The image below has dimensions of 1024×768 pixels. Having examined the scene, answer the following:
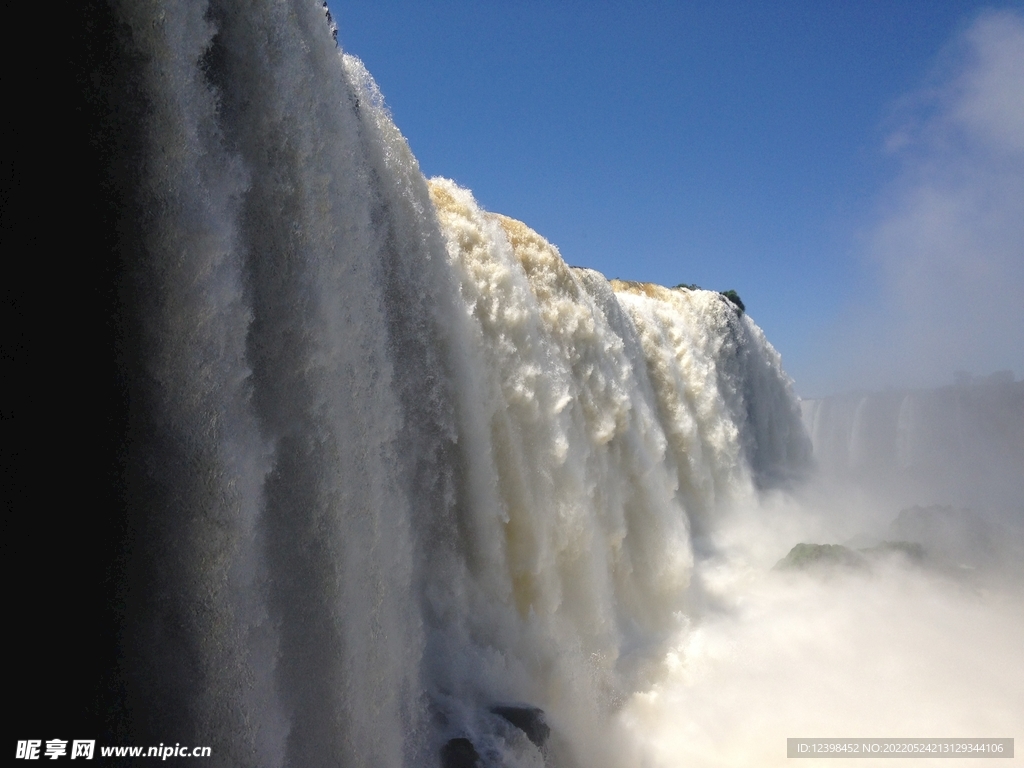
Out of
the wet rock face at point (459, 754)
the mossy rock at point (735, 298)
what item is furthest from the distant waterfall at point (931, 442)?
the wet rock face at point (459, 754)

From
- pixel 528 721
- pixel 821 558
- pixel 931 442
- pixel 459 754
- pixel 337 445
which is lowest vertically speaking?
pixel 459 754

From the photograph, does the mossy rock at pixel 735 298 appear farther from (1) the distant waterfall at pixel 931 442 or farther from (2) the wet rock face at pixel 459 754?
(2) the wet rock face at pixel 459 754

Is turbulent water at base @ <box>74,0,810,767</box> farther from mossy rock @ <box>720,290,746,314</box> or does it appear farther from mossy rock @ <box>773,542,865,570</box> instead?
mossy rock @ <box>720,290,746,314</box>

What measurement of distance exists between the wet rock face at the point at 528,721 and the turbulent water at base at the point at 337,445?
0.06 m

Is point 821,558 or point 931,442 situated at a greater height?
point 931,442

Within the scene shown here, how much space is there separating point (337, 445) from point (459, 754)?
2.30m

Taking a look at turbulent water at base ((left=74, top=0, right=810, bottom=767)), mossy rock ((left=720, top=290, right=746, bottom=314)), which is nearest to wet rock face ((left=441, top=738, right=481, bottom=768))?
turbulent water at base ((left=74, top=0, right=810, bottom=767))

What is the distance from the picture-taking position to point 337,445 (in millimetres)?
4027

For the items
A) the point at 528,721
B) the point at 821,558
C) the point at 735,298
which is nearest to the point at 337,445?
Answer: the point at 528,721

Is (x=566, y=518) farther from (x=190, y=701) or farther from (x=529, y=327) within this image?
(x=190, y=701)

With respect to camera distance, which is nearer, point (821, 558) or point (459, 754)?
point (459, 754)

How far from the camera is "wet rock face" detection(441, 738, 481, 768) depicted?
4430mm

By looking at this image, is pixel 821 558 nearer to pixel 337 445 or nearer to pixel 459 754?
pixel 459 754

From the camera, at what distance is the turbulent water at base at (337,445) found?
3.01 meters
